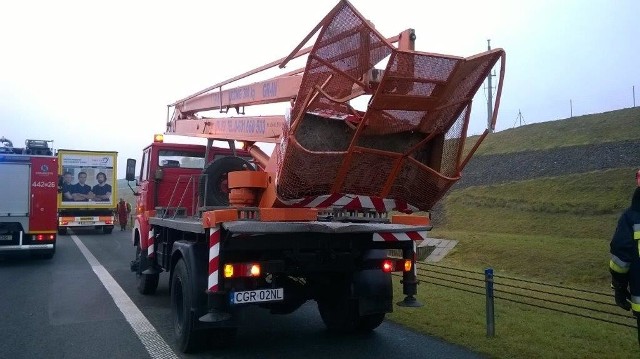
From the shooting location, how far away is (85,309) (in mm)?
8617

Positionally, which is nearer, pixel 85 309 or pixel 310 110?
pixel 310 110

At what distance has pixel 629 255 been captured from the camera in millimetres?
4367

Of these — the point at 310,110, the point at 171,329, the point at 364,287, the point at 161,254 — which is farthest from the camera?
the point at 161,254

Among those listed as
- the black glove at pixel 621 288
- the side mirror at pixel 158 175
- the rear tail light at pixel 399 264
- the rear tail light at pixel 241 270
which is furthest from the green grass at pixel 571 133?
the black glove at pixel 621 288

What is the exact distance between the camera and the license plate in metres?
5.61

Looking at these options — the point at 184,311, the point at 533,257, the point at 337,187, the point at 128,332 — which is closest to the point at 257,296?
the point at 184,311

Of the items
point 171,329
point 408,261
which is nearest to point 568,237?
point 408,261

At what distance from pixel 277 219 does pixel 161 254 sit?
3.37 m

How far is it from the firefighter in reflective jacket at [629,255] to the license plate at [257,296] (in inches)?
122

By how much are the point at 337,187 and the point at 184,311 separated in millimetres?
2169

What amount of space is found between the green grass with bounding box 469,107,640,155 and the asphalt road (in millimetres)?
26469

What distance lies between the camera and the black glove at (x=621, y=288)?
452 centimetres

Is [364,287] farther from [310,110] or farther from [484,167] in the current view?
[484,167]

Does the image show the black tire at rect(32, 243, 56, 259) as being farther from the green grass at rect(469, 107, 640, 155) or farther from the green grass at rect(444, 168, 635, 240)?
the green grass at rect(469, 107, 640, 155)
